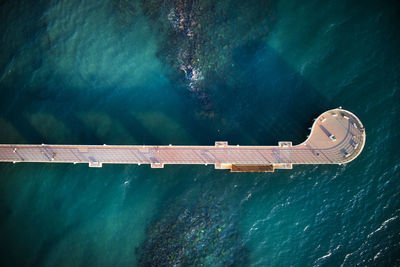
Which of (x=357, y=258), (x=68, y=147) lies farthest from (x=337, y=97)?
(x=68, y=147)

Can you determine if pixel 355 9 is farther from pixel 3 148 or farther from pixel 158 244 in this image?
pixel 3 148

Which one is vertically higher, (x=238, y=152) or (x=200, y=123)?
(x=200, y=123)

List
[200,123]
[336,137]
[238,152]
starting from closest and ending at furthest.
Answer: [336,137] → [238,152] → [200,123]

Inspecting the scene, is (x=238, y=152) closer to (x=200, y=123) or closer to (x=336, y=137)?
(x=200, y=123)

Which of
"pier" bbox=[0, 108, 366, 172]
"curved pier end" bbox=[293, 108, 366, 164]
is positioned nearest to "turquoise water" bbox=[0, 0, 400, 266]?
"pier" bbox=[0, 108, 366, 172]

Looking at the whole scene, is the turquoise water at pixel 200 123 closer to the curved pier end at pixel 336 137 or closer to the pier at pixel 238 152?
the pier at pixel 238 152

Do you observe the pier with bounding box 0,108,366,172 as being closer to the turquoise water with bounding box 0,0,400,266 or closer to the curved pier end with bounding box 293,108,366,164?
the curved pier end with bounding box 293,108,366,164

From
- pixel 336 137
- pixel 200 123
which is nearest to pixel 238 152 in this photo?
pixel 200 123
